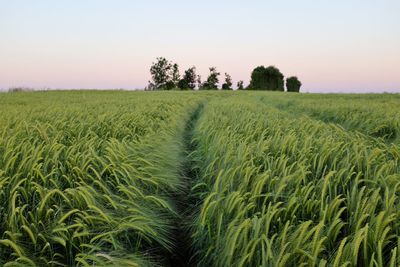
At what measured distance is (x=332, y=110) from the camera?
31.4ft

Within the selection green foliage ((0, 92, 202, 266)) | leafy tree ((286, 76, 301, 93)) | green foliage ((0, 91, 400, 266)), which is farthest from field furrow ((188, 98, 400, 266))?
leafy tree ((286, 76, 301, 93))

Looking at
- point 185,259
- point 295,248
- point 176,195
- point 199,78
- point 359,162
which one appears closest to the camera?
point 295,248

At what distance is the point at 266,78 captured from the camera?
244 ft

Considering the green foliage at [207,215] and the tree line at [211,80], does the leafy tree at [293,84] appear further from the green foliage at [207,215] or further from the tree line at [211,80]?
the green foliage at [207,215]

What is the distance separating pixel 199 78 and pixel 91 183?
8155 cm

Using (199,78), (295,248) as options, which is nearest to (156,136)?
(295,248)

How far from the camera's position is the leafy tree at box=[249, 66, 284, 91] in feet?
240

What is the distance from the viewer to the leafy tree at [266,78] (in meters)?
73.0

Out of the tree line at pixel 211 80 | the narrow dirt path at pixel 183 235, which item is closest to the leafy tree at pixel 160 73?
the tree line at pixel 211 80

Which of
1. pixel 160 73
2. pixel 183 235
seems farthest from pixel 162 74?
pixel 183 235

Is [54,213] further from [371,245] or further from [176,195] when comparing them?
[371,245]

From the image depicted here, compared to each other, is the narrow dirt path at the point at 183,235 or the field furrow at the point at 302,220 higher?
the field furrow at the point at 302,220

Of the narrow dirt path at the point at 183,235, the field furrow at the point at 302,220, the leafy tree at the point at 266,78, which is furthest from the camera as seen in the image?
the leafy tree at the point at 266,78

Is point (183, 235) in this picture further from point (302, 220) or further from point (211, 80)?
point (211, 80)
